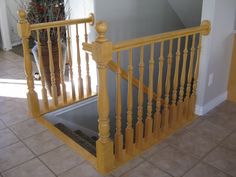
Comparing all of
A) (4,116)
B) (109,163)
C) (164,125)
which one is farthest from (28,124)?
(164,125)

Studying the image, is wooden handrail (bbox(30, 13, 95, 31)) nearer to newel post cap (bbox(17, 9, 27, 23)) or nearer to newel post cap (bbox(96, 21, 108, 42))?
newel post cap (bbox(17, 9, 27, 23))

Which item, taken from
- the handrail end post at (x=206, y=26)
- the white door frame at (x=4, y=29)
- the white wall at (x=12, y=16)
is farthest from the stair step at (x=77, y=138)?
the white wall at (x=12, y=16)

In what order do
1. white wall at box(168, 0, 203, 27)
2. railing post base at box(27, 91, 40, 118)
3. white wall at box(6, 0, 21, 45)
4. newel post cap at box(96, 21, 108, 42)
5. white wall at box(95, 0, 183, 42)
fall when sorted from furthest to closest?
white wall at box(6, 0, 21, 45)
white wall at box(168, 0, 203, 27)
white wall at box(95, 0, 183, 42)
railing post base at box(27, 91, 40, 118)
newel post cap at box(96, 21, 108, 42)

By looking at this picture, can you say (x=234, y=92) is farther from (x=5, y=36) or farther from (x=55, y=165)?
(x=5, y=36)

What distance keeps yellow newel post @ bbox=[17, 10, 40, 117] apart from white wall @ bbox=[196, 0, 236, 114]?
63.4 inches

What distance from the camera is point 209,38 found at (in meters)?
2.60

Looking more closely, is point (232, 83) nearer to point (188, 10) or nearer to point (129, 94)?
point (188, 10)

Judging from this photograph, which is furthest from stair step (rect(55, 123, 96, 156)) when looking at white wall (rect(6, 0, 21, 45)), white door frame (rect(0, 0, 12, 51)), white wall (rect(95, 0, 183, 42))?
white wall (rect(6, 0, 21, 45))

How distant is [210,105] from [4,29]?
3.96 metres

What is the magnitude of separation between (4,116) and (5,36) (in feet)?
9.30

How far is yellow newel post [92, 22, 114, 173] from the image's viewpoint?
67.6 inches

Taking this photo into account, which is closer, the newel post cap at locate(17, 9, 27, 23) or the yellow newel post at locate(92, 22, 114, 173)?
the yellow newel post at locate(92, 22, 114, 173)

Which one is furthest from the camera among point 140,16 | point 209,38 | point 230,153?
point 140,16

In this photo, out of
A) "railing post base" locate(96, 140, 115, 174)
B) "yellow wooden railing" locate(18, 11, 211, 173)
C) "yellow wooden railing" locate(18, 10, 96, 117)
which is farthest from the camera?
"yellow wooden railing" locate(18, 10, 96, 117)
